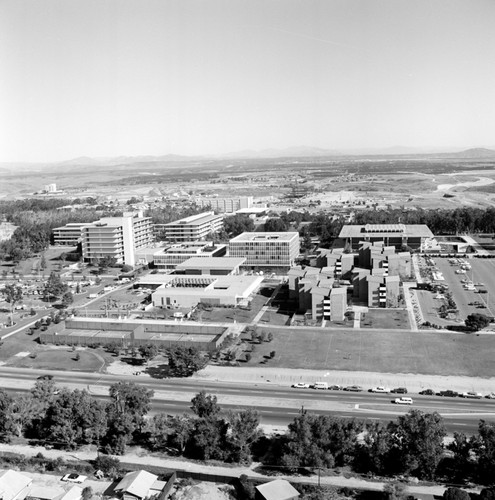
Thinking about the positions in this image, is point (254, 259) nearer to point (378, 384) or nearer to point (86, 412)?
point (378, 384)

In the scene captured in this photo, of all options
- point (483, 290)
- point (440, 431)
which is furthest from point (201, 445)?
point (483, 290)

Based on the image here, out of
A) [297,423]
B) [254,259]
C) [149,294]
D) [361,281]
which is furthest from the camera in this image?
[254,259]

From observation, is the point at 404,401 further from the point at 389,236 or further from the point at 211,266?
the point at 389,236

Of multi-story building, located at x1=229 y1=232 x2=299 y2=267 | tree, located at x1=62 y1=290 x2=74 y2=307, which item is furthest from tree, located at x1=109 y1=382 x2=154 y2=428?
multi-story building, located at x1=229 y1=232 x2=299 y2=267

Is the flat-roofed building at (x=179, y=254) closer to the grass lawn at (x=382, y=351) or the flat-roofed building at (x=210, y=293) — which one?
the flat-roofed building at (x=210, y=293)

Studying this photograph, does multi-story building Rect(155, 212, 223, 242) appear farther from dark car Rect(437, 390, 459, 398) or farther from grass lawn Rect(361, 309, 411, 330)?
dark car Rect(437, 390, 459, 398)

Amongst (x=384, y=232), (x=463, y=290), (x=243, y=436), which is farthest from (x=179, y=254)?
(x=243, y=436)
